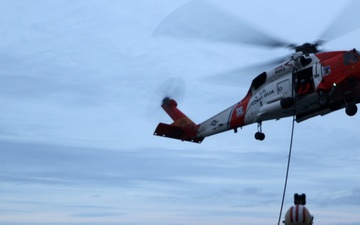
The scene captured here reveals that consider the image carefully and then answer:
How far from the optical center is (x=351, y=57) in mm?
20734

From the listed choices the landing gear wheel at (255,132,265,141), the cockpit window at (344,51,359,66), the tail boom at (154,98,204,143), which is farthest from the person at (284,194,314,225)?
the tail boom at (154,98,204,143)

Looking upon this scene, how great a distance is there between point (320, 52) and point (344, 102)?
86.2 inches

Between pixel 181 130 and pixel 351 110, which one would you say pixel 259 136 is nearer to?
pixel 351 110

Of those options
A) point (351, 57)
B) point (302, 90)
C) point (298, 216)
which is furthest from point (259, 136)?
point (298, 216)

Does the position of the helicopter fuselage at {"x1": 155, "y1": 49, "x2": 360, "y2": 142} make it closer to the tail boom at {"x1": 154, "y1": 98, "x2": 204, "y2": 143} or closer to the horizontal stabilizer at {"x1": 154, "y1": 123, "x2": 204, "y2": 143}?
the tail boom at {"x1": 154, "y1": 98, "x2": 204, "y2": 143}

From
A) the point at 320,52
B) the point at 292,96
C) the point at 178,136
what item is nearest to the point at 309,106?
the point at 292,96

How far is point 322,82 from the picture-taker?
21172 millimetres

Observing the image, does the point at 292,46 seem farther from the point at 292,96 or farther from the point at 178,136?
the point at 178,136

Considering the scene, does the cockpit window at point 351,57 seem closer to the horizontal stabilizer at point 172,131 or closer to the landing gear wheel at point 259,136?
the landing gear wheel at point 259,136

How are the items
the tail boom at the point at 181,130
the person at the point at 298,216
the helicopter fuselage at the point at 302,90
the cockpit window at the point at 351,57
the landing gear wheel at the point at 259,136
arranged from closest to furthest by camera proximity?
1. the person at the point at 298,216
2. the cockpit window at the point at 351,57
3. the helicopter fuselage at the point at 302,90
4. the landing gear wheel at the point at 259,136
5. the tail boom at the point at 181,130

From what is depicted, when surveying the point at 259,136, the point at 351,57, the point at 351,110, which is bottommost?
the point at 351,110

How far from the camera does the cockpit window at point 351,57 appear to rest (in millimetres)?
20625

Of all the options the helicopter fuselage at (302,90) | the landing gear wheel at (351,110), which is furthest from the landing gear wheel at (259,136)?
the landing gear wheel at (351,110)

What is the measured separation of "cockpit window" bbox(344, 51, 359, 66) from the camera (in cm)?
2062
